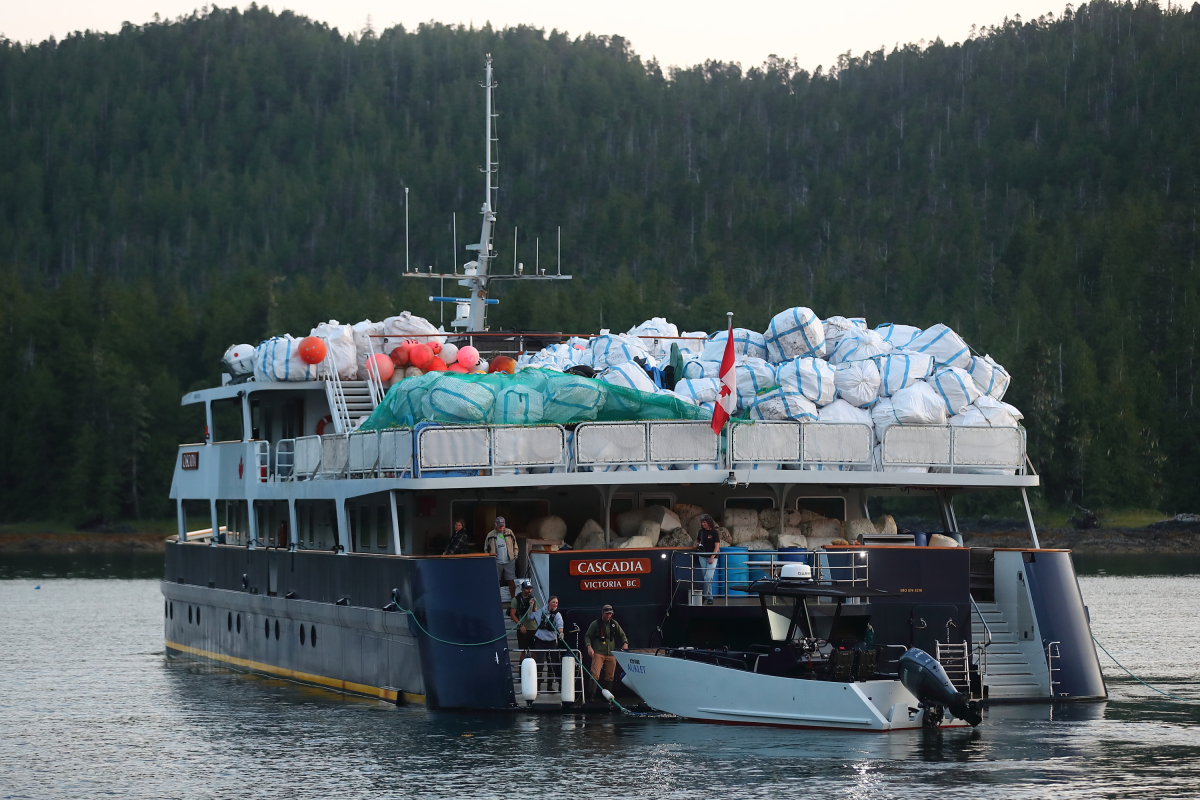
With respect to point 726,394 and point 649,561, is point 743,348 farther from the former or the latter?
point 649,561

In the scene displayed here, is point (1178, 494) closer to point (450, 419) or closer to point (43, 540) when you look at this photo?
point (43, 540)

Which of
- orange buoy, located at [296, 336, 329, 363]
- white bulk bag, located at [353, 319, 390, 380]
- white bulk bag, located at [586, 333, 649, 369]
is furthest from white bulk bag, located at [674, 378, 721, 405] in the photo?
orange buoy, located at [296, 336, 329, 363]

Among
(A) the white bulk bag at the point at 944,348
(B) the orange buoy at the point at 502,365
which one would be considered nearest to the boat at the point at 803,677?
(A) the white bulk bag at the point at 944,348

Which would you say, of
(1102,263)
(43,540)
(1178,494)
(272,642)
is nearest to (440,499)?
(272,642)

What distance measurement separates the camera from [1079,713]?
24609mm

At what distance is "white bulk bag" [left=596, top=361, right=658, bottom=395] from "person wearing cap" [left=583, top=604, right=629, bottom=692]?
4404 mm

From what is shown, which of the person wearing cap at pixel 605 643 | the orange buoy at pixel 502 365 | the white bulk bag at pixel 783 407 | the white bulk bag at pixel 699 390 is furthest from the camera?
the orange buoy at pixel 502 365

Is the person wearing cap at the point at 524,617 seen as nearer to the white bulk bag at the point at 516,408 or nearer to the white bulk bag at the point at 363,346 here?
the white bulk bag at the point at 516,408

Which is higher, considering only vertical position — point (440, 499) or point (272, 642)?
point (440, 499)

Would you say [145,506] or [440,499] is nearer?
[440,499]

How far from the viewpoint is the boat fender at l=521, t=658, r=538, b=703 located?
906 inches

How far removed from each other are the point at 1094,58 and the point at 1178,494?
97.2m

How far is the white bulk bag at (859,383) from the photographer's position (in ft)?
85.0

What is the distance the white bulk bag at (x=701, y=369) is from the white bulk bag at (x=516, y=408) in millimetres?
3819
